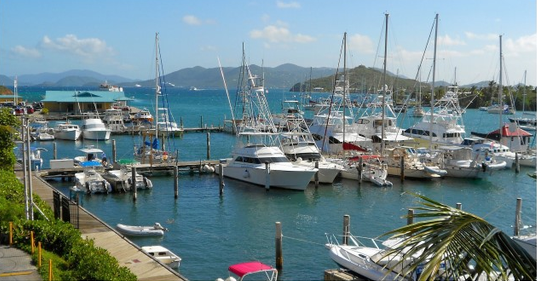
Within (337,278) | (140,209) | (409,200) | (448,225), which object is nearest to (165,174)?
(140,209)

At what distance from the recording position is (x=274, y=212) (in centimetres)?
3762

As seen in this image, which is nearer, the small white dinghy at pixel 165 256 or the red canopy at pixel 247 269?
the red canopy at pixel 247 269

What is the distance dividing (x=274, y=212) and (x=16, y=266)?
20.8 meters

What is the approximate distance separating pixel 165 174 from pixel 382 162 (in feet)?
63.6

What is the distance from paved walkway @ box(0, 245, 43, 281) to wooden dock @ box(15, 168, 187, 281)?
3.07 m

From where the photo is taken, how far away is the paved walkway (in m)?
17.9

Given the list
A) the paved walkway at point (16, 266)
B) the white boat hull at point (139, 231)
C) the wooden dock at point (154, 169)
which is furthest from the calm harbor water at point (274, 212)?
the paved walkway at point (16, 266)

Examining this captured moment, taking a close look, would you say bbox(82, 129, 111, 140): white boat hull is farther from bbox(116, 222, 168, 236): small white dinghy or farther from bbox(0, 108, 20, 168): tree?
bbox(116, 222, 168, 236): small white dinghy

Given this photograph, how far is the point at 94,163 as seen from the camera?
46.9 meters

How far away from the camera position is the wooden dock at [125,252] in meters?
19.1

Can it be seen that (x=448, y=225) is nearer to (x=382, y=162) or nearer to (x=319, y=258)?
(x=319, y=258)

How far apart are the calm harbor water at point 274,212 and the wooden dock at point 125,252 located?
322 cm

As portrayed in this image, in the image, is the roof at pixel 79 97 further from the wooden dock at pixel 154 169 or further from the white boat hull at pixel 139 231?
the white boat hull at pixel 139 231

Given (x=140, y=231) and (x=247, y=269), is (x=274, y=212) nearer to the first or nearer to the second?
(x=140, y=231)
